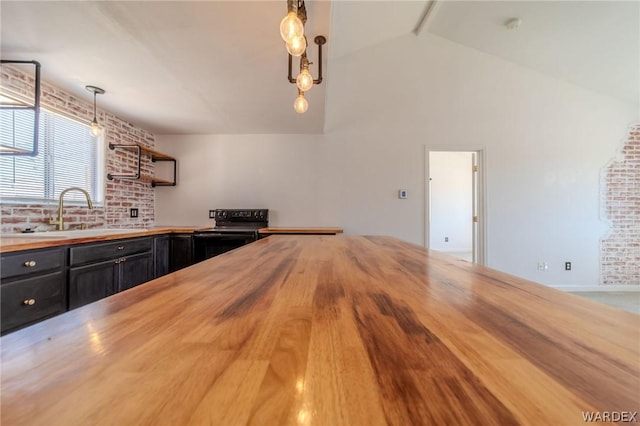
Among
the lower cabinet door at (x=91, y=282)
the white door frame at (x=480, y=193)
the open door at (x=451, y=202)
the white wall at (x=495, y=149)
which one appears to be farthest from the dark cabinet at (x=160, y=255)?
the open door at (x=451, y=202)

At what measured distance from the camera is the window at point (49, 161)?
6.29 ft

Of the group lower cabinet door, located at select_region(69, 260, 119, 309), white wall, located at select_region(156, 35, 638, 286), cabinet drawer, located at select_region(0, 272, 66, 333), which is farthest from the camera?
white wall, located at select_region(156, 35, 638, 286)

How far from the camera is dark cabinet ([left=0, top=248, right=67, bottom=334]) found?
1354 millimetres

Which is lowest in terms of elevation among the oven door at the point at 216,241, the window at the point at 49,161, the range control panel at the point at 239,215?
the oven door at the point at 216,241

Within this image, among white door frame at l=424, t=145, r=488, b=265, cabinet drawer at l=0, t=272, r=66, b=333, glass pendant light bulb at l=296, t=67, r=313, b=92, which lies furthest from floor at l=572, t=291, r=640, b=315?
cabinet drawer at l=0, t=272, r=66, b=333

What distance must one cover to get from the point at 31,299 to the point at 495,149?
4.76m

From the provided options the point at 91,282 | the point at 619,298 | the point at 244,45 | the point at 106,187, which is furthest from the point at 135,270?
the point at 619,298

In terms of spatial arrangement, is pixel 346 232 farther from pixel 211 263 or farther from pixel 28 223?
pixel 28 223

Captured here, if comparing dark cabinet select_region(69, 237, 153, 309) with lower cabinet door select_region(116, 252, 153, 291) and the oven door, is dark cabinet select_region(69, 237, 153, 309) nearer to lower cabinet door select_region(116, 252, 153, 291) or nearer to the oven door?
lower cabinet door select_region(116, 252, 153, 291)

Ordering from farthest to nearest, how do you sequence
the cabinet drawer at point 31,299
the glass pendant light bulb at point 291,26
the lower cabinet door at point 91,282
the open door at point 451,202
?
the open door at point 451,202, the lower cabinet door at point 91,282, the cabinet drawer at point 31,299, the glass pendant light bulb at point 291,26

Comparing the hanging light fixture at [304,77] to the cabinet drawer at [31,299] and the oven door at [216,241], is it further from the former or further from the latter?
the oven door at [216,241]

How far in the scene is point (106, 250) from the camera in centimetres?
202

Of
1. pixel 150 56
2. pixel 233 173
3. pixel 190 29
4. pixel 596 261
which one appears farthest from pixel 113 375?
pixel 596 261

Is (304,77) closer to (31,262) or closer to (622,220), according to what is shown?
(31,262)
